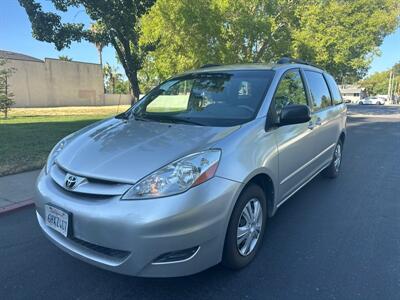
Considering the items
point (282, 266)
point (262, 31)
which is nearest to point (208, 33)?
point (262, 31)

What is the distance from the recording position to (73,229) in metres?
2.46

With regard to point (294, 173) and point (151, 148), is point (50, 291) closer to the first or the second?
point (151, 148)

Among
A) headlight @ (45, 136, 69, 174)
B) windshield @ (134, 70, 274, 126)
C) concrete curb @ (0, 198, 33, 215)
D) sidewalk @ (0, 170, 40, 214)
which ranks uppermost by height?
windshield @ (134, 70, 274, 126)

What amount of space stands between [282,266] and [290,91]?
6.40 ft

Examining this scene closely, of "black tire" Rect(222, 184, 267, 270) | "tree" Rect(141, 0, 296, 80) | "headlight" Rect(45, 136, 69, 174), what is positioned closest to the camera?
"black tire" Rect(222, 184, 267, 270)

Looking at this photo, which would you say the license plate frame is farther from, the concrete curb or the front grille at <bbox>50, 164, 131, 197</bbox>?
the concrete curb

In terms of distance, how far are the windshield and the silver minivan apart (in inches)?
0.6

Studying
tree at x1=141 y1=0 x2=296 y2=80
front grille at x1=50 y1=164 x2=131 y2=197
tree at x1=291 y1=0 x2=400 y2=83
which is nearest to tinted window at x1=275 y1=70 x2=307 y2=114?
front grille at x1=50 y1=164 x2=131 y2=197

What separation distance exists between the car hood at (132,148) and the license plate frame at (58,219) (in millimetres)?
308

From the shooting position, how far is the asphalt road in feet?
8.82

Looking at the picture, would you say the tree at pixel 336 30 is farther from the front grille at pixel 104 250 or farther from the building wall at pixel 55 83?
the building wall at pixel 55 83

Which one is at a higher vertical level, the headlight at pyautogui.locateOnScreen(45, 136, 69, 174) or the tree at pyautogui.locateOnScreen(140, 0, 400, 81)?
the tree at pyautogui.locateOnScreen(140, 0, 400, 81)

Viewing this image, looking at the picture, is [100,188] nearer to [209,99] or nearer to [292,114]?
[209,99]

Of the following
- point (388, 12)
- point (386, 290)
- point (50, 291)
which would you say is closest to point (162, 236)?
point (50, 291)
